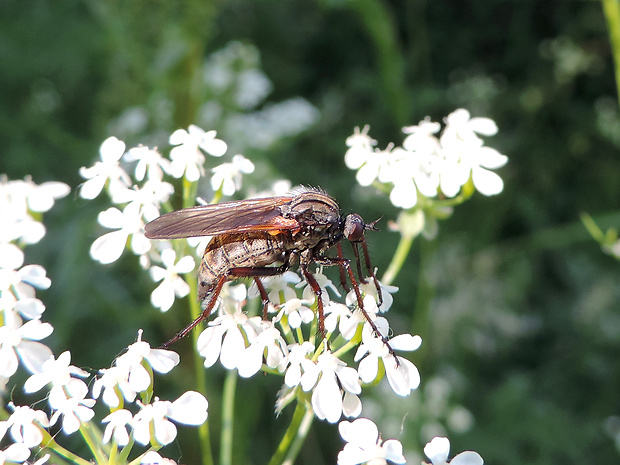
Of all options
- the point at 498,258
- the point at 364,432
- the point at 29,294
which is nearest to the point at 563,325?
the point at 498,258

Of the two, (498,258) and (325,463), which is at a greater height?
(498,258)

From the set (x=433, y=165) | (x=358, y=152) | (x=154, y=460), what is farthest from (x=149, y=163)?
(x=154, y=460)

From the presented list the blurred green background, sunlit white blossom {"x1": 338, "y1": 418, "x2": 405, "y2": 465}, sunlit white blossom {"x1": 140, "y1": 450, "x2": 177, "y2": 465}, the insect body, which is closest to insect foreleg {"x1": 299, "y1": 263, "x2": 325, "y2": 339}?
the insect body

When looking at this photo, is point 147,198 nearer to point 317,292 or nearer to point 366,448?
point 317,292

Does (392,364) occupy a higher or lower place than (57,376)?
lower

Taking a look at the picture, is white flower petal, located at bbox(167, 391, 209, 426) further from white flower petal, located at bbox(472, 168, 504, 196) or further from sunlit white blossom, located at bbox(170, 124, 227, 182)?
white flower petal, located at bbox(472, 168, 504, 196)

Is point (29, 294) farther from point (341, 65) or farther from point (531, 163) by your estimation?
point (341, 65)

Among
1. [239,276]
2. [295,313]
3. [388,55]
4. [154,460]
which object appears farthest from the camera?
[388,55]
